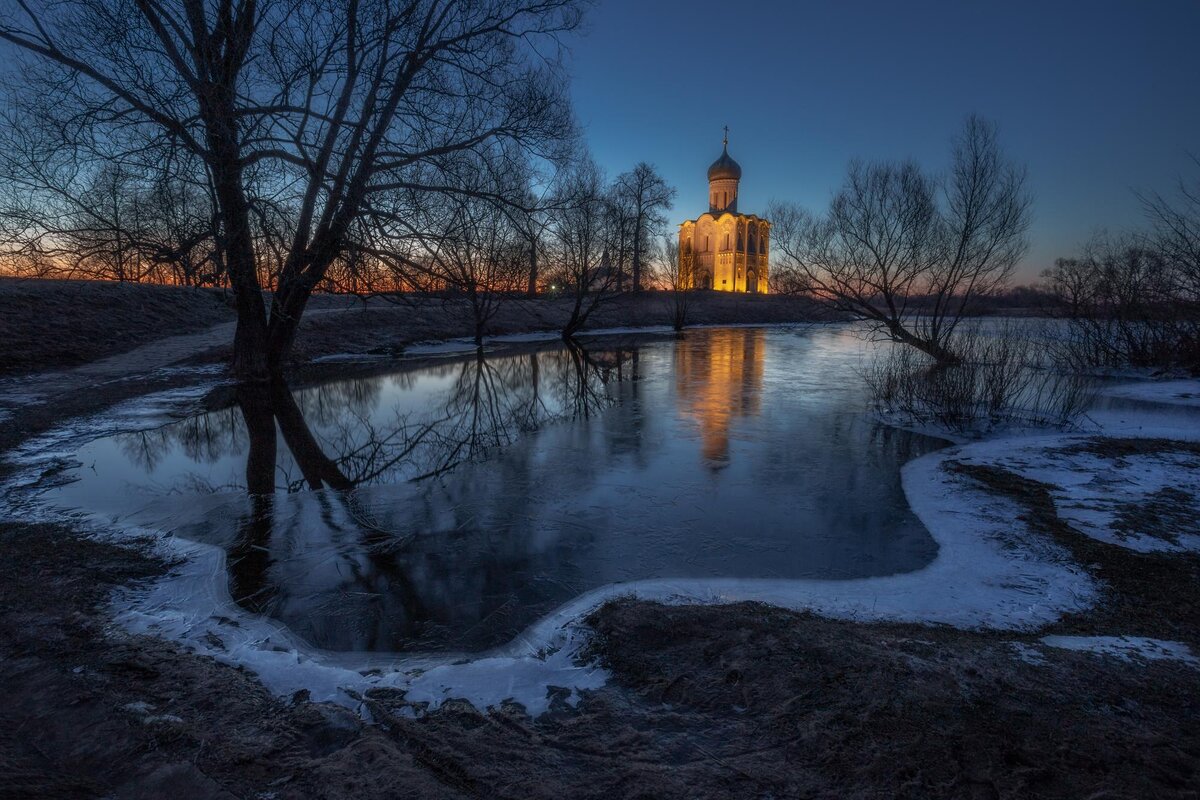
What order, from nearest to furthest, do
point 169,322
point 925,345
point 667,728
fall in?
point 667,728 < point 925,345 < point 169,322

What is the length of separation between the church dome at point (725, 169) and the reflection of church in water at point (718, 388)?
50.8 m

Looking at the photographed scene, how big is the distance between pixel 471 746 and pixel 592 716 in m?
0.54

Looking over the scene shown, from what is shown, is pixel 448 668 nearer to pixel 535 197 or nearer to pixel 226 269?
pixel 226 269

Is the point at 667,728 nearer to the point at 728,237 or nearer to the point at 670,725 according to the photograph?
the point at 670,725

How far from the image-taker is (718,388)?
14.0 meters

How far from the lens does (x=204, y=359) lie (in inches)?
591

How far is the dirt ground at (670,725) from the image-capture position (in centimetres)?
222

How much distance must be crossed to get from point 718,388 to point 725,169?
6308 cm

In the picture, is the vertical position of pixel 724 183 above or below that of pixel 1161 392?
above

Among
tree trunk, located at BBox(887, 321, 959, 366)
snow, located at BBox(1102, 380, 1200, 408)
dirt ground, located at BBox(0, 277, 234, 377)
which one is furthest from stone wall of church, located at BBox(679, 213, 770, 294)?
dirt ground, located at BBox(0, 277, 234, 377)

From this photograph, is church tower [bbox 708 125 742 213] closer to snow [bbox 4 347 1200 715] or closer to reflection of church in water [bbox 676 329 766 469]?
reflection of church in water [bbox 676 329 766 469]

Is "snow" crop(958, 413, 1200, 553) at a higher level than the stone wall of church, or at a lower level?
lower

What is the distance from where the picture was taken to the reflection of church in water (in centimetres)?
906

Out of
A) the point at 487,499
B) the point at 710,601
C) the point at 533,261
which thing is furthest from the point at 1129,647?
the point at 533,261
